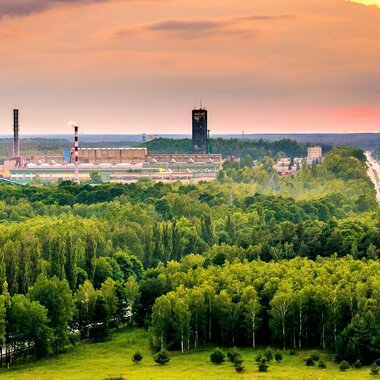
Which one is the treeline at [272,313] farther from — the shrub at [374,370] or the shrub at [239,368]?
the shrub at [239,368]

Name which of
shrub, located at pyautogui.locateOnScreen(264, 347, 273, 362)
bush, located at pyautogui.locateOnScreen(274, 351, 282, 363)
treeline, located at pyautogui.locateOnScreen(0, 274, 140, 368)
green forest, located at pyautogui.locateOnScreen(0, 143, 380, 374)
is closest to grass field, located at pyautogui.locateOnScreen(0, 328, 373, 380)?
bush, located at pyautogui.locateOnScreen(274, 351, 282, 363)

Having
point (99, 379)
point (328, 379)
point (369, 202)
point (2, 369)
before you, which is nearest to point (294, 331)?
point (328, 379)

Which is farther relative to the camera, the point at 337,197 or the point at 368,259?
the point at 337,197

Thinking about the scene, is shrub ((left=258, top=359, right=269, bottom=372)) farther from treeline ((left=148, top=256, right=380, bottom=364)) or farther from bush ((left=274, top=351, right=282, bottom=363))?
treeline ((left=148, top=256, right=380, bottom=364))

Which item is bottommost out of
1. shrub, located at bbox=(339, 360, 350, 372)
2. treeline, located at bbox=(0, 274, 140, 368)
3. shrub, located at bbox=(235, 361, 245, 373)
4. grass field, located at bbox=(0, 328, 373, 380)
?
grass field, located at bbox=(0, 328, 373, 380)

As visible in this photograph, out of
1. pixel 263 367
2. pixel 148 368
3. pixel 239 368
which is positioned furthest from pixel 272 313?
pixel 148 368

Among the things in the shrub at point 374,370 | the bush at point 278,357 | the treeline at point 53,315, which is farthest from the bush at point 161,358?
the shrub at point 374,370

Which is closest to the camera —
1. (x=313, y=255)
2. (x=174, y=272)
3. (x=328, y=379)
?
(x=328, y=379)

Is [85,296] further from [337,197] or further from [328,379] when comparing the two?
[337,197]

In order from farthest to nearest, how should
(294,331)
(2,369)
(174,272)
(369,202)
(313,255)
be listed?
(369,202), (313,255), (174,272), (294,331), (2,369)
